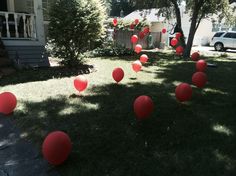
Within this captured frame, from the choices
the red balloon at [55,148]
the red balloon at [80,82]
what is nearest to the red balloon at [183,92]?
the red balloon at [80,82]

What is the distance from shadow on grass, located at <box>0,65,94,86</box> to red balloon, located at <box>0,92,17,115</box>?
8.15ft

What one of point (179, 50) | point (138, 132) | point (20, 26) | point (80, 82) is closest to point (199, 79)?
point (80, 82)

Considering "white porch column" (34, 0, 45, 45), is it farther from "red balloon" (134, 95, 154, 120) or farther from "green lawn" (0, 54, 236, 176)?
"red balloon" (134, 95, 154, 120)

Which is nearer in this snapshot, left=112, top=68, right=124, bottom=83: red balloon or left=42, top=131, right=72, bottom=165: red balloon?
left=42, top=131, right=72, bottom=165: red balloon

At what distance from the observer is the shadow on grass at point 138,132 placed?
11.9 feet

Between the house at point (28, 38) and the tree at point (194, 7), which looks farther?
the tree at point (194, 7)

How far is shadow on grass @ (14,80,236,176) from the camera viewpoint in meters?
3.64

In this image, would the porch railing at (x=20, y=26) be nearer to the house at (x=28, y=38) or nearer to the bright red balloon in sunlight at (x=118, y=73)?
the house at (x=28, y=38)

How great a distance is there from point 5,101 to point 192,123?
3639mm

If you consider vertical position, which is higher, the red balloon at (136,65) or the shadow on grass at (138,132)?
the red balloon at (136,65)

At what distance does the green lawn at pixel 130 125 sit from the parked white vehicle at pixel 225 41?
54.4 feet

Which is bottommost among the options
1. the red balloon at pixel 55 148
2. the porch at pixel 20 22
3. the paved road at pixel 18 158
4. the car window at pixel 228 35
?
the paved road at pixel 18 158

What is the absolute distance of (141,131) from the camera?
4.70m

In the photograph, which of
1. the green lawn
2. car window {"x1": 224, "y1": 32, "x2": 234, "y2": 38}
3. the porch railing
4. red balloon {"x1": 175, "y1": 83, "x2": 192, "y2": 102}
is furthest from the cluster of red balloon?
car window {"x1": 224, "y1": 32, "x2": 234, "y2": 38}
